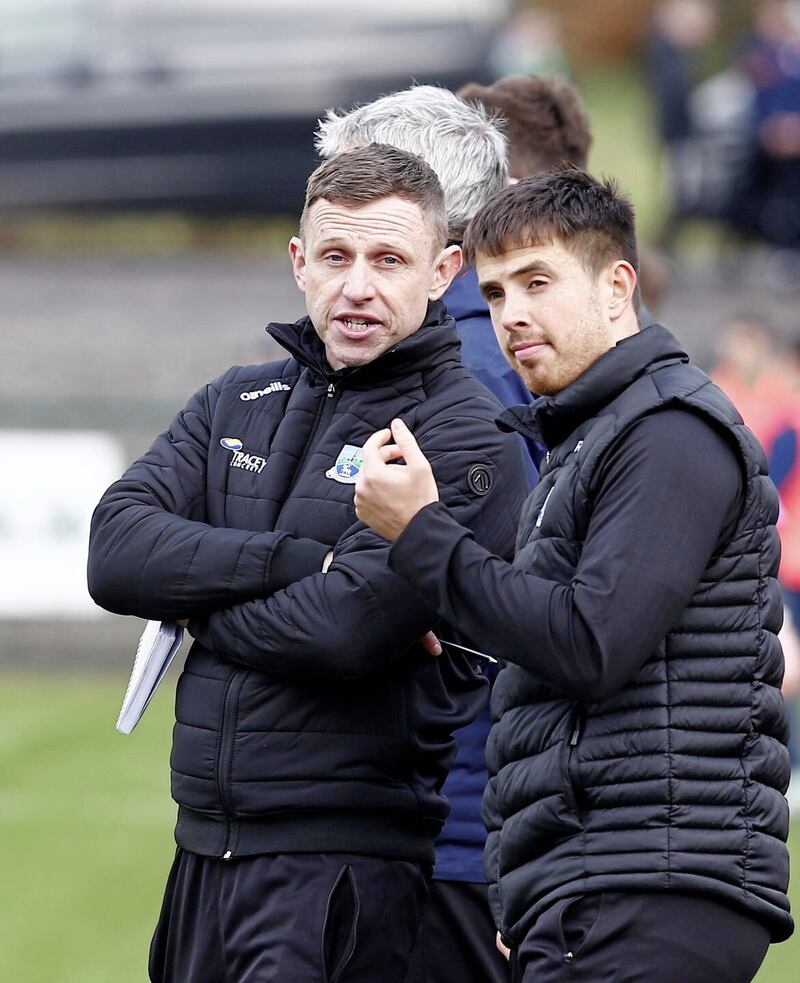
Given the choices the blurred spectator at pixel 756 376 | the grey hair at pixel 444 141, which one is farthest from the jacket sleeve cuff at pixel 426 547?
the blurred spectator at pixel 756 376

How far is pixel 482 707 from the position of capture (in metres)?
3.42

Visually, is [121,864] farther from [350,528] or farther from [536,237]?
[536,237]

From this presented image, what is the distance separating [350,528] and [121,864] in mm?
3882

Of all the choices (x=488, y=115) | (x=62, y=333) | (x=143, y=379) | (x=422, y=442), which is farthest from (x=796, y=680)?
(x=62, y=333)

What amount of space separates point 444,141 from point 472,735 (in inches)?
46.6

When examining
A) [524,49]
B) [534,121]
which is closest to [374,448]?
[534,121]

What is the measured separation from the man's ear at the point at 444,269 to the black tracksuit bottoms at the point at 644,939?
1207mm

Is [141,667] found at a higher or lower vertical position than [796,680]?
higher

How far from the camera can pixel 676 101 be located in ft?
48.0

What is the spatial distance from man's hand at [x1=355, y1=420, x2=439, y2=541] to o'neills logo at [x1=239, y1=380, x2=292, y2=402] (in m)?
0.62

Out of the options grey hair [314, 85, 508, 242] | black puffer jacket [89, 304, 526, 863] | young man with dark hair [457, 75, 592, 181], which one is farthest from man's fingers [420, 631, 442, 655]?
young man with dark hair [457, 75, 592, 181]

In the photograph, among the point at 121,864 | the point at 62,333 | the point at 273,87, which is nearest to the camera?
the point at 121,864

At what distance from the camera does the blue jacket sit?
11.3 ft

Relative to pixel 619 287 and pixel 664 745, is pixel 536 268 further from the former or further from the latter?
pixel 664 745
